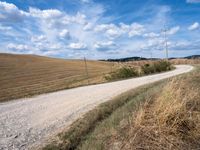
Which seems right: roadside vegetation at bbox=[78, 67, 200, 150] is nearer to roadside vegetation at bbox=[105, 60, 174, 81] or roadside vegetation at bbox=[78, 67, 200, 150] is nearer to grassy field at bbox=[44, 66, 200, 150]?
grassy field at bbox=[44, 66, 200, 150]

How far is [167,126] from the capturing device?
238 inches

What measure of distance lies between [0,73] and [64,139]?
152 feet

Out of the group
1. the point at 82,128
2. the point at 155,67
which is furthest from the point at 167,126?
the point at 155,67

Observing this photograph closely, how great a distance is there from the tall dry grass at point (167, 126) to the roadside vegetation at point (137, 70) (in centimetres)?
2676

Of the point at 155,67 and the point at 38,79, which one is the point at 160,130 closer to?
the point at 155,67

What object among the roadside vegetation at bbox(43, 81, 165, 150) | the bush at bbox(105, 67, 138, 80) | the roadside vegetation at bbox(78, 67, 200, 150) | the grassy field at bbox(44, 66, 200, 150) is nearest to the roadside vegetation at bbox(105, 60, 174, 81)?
the bush at bbox(105, 67, 138, 80)

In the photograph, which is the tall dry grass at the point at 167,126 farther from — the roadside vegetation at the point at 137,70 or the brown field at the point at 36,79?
the roadside vegetation at the point at 137,70

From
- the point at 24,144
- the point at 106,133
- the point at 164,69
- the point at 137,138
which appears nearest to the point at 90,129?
the point at 106,133

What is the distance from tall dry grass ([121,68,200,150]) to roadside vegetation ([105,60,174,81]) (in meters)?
26.8

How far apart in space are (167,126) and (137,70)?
105 feet

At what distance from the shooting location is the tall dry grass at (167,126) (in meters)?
5.57

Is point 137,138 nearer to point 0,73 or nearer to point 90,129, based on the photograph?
point 90,129

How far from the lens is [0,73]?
50094 mm

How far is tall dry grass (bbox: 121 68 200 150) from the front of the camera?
5.57m
